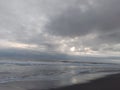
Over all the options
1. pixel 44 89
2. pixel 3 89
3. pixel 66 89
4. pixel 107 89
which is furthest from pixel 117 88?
pixel 3 89

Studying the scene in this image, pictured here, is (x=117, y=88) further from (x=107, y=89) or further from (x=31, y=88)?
(x=31, y=88)

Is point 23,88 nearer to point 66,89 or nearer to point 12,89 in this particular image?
point 12,89

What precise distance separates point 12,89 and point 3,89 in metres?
0.64

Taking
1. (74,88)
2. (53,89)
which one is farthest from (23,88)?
(74,88)

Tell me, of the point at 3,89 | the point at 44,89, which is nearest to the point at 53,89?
the point at 44,89

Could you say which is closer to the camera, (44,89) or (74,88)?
(44,89)

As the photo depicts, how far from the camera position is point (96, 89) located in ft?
59.0

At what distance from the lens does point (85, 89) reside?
18.2m

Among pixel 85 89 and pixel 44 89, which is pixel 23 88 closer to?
pixel 44 89

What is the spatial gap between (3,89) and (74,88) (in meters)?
5.40

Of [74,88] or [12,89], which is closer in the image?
[12,89]

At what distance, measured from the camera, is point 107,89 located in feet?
58.2

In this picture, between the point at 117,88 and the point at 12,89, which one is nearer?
the point at 12,89

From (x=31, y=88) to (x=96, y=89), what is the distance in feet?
16.1
